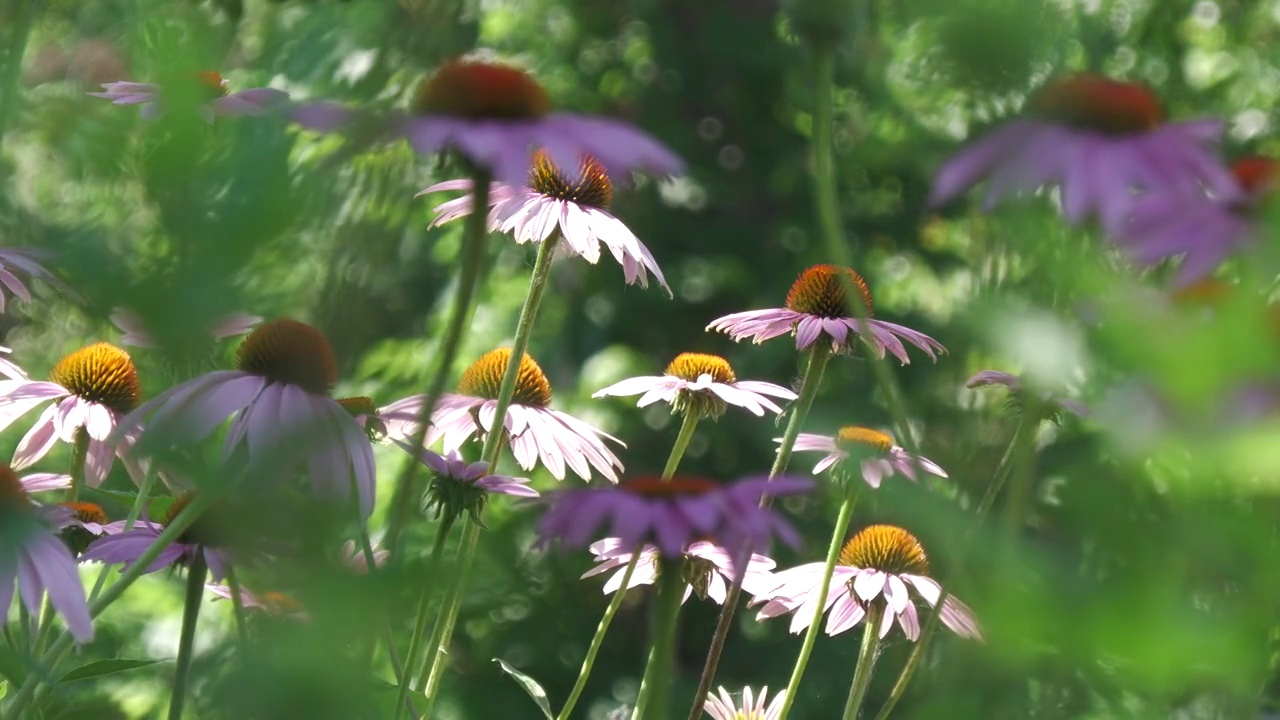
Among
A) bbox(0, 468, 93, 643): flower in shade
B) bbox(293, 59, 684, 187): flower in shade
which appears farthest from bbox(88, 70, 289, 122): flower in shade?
bbox(0, 468, 93, 643): flower in shade

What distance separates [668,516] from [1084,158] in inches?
6.9

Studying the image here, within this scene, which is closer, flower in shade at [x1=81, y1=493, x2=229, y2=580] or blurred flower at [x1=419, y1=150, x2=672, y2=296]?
flower in shade at [x1=81, y1=493, x2=229, y2=580]

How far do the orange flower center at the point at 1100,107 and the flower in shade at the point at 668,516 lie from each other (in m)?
0.15

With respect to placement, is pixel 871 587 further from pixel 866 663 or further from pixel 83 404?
pixel 83 404

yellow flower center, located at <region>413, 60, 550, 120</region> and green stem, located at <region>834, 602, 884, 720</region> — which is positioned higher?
yellow flower center, located at <region>413, 60, 550, 120</region>

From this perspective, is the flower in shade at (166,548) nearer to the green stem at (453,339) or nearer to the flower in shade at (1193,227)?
the green stem at (453,339)

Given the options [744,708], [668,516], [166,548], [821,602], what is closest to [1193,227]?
[668,516]

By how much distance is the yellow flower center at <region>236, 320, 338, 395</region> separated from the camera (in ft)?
1.75

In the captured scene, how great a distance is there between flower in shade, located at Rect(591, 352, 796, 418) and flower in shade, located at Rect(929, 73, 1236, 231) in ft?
1.10

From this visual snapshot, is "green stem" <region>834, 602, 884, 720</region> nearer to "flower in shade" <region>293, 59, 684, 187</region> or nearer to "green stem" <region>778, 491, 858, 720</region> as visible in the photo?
"green stem" <region>778, 491, 858, 720</region>

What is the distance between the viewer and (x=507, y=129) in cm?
47

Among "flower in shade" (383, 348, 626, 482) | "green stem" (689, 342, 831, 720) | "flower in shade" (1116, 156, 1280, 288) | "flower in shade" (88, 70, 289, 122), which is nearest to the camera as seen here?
"flower in shade" (88, 70, 289, 122)

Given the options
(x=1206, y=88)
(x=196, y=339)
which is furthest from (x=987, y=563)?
(x=1206, y=88)

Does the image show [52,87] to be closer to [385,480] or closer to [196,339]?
[196,339]
